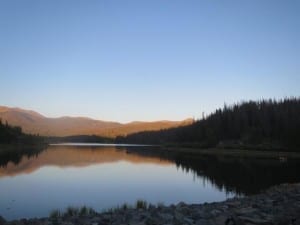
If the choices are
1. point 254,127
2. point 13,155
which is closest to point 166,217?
point 13,155

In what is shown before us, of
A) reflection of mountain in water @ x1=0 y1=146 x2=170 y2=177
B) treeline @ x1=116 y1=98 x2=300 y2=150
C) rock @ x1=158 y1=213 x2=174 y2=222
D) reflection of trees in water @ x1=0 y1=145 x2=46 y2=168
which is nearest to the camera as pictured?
rock @ x1=158 y1=213 x2=174 y2=222

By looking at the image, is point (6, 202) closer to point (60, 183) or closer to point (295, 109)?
point (60, 183)

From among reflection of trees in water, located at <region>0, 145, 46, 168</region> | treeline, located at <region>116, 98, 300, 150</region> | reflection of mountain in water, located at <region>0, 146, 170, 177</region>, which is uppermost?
treeline, located at <region>116, 98, 300, 150</region>

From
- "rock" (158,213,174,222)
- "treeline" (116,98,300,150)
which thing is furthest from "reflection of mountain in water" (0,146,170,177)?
"treeline" (116,98,300,150)

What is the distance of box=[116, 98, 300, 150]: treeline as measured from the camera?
109812 millimetres

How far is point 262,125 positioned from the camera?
131 m

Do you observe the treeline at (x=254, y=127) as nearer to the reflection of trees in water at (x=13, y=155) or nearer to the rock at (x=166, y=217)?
the reflection of trees in water at (x=13, y=155)

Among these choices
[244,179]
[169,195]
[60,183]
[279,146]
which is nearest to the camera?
[169,195]

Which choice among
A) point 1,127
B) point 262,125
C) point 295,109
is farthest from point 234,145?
point 1,127

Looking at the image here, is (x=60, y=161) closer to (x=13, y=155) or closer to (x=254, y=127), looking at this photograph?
(x=13, y=155)

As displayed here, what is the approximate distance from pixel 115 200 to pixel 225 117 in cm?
13632

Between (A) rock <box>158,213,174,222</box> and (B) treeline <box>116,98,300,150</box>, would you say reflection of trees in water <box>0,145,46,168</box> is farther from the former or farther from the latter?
(B) treeline <box>116,98,300,150</box>

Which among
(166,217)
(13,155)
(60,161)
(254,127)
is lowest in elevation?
(60,161)

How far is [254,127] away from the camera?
437 feet
